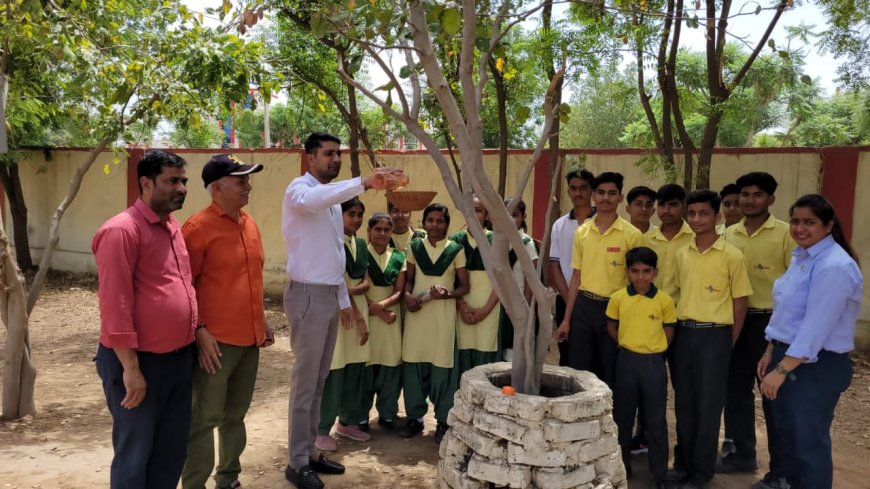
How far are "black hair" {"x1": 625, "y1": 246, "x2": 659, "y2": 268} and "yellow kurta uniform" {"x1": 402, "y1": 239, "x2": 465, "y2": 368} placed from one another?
1.22 meters

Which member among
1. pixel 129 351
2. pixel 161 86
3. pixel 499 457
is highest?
pixel 161 86

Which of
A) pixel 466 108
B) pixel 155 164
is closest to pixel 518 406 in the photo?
pixel 466 108

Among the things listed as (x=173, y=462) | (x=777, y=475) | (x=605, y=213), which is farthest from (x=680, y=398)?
(x=173, y=462)

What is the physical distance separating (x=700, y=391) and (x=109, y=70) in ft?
14.9

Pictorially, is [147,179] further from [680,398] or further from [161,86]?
[680,398]

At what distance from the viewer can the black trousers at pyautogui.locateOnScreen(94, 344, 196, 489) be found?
290cm

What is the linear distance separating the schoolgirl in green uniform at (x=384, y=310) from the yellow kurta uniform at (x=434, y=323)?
0.34 feet

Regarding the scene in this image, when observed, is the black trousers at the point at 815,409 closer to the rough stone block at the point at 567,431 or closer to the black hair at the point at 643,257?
the black hair at the point at 643,257

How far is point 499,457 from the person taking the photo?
2.64 metres

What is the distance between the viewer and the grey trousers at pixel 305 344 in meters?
3.75

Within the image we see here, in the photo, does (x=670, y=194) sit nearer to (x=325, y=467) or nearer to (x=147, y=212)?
(x=325, y=467)

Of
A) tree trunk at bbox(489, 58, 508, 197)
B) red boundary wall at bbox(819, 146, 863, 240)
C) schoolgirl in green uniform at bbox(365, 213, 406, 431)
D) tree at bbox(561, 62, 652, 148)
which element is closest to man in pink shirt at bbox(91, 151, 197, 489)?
schoolgirl in green uniform at bbox(365, 213, 406, 431)

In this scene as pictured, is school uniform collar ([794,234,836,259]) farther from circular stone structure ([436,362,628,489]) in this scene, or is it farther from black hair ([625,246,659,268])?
circular stone structure ([436,362,628,489])

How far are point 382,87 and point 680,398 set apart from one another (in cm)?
239
